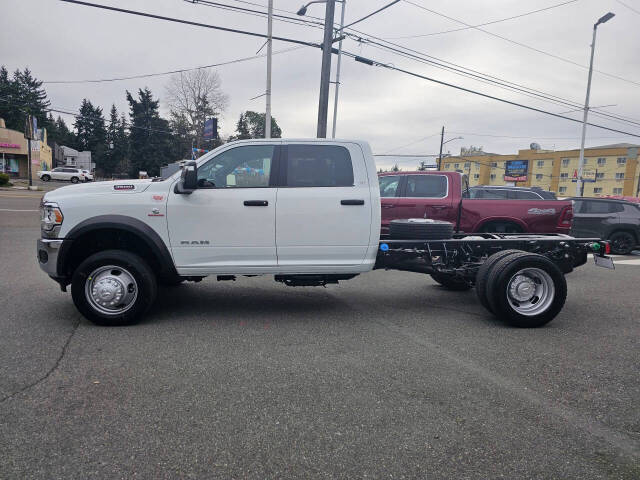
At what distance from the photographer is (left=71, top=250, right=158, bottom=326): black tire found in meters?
4.70

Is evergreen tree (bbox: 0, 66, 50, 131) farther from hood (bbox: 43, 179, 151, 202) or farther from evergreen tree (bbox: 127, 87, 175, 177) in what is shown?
hood (bbox: 43, 179, 151, 202)

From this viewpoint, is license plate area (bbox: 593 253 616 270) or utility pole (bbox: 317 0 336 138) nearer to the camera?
license plate area (bbox: 593 253 616 270)

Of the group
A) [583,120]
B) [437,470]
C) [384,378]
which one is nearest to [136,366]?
[384,378]

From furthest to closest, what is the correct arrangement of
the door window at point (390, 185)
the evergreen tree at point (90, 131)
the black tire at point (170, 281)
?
1. the evergreen tree at point (90, 131)
2. the door window at point (390, 185)
3. the black tire at point (170, 281)

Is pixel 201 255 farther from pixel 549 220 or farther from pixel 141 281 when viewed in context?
pixel 549 220

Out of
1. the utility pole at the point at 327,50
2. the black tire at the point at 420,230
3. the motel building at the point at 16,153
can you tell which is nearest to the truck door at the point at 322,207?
the black tire at the point at 420,230

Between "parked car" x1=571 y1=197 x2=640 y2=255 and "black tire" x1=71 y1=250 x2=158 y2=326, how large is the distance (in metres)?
12.5

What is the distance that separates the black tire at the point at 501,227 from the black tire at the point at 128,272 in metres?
6.56

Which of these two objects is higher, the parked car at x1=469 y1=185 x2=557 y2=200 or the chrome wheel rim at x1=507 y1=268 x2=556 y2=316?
the parked car at x1=469 y1=185 x2=557 y2=200

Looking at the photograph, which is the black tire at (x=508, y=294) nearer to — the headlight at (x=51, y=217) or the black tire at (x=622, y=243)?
the headlight at (x=51, y=217)

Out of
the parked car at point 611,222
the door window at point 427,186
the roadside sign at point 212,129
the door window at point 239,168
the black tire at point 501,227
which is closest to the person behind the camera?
the door window at point 239,168

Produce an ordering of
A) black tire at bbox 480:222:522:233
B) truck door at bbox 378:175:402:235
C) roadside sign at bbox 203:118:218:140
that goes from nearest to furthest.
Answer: black tire at bbox 480:222:522:233, truck door at bbox 378:175:402:235, roadside sign at bbox 203:118:218:140

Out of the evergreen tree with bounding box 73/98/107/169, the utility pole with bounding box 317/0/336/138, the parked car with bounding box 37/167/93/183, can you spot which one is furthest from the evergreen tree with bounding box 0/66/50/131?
the utility pole with bounding box 317/0/336/138

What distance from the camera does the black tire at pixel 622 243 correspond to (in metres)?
12.3
